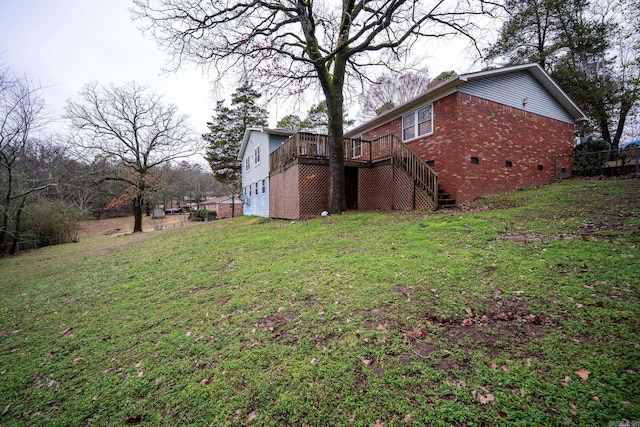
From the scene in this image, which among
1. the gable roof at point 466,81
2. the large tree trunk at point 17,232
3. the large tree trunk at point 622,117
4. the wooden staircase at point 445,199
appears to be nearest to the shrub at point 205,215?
the large tree trunk at point 17,232

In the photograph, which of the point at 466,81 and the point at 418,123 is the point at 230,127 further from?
the point at 466,81

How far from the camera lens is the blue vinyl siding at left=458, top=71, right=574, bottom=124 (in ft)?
34.5

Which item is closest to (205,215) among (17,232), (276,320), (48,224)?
(48,224)

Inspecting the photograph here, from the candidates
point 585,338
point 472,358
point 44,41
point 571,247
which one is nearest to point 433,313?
point 472,358

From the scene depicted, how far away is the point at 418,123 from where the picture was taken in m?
11.7

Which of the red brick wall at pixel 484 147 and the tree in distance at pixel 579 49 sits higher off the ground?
the tree in distance at pixel 579 49

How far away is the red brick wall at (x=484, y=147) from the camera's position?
9938mm

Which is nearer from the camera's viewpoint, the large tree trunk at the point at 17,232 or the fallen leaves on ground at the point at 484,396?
the fallen leaves on ground at the point at 484,396

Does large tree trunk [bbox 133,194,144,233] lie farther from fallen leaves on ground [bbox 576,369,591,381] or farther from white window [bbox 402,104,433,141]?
fallen leaves on ground [bbox 576,369,591,381]

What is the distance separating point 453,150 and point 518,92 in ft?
17.4

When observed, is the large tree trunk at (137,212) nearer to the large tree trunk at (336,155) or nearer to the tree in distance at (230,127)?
the tree in distance at (230,127)

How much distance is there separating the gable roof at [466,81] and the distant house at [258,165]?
5.51 metres

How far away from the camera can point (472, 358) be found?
2.20 metres

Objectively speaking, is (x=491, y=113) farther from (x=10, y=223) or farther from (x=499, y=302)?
(x=10, y=223)
